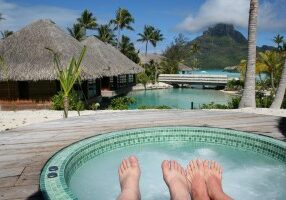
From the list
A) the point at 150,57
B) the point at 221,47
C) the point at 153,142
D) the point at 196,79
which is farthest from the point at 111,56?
the point at 221,47

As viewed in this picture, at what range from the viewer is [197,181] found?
2.84m

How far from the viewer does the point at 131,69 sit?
25.4 metres

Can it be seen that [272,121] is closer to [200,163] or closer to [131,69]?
[200,163]

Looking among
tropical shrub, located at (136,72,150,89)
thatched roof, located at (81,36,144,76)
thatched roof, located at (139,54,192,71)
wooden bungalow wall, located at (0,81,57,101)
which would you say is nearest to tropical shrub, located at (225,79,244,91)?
tropical shrub, located at (136,72,150,89)

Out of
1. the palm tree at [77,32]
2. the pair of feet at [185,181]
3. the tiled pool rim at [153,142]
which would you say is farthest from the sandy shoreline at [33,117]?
the palm tree at [77,32]

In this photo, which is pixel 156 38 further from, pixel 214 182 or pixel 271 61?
pixel 214 182

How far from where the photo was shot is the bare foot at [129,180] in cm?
255

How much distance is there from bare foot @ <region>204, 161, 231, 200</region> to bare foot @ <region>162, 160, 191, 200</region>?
204mm

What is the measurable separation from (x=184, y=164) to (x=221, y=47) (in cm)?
14739

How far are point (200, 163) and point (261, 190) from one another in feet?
5.56

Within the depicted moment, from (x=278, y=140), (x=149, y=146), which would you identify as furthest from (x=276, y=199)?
(x=149, y=146)

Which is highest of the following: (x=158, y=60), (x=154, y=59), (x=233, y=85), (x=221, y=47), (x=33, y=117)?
(x=221, y=47)

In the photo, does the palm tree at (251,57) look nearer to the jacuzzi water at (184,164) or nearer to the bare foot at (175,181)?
the jacuzzi water at (184,164)

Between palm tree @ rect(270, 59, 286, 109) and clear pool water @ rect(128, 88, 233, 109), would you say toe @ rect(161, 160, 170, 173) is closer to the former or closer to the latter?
palm tree @ rect(270, 59, 286, 109)
